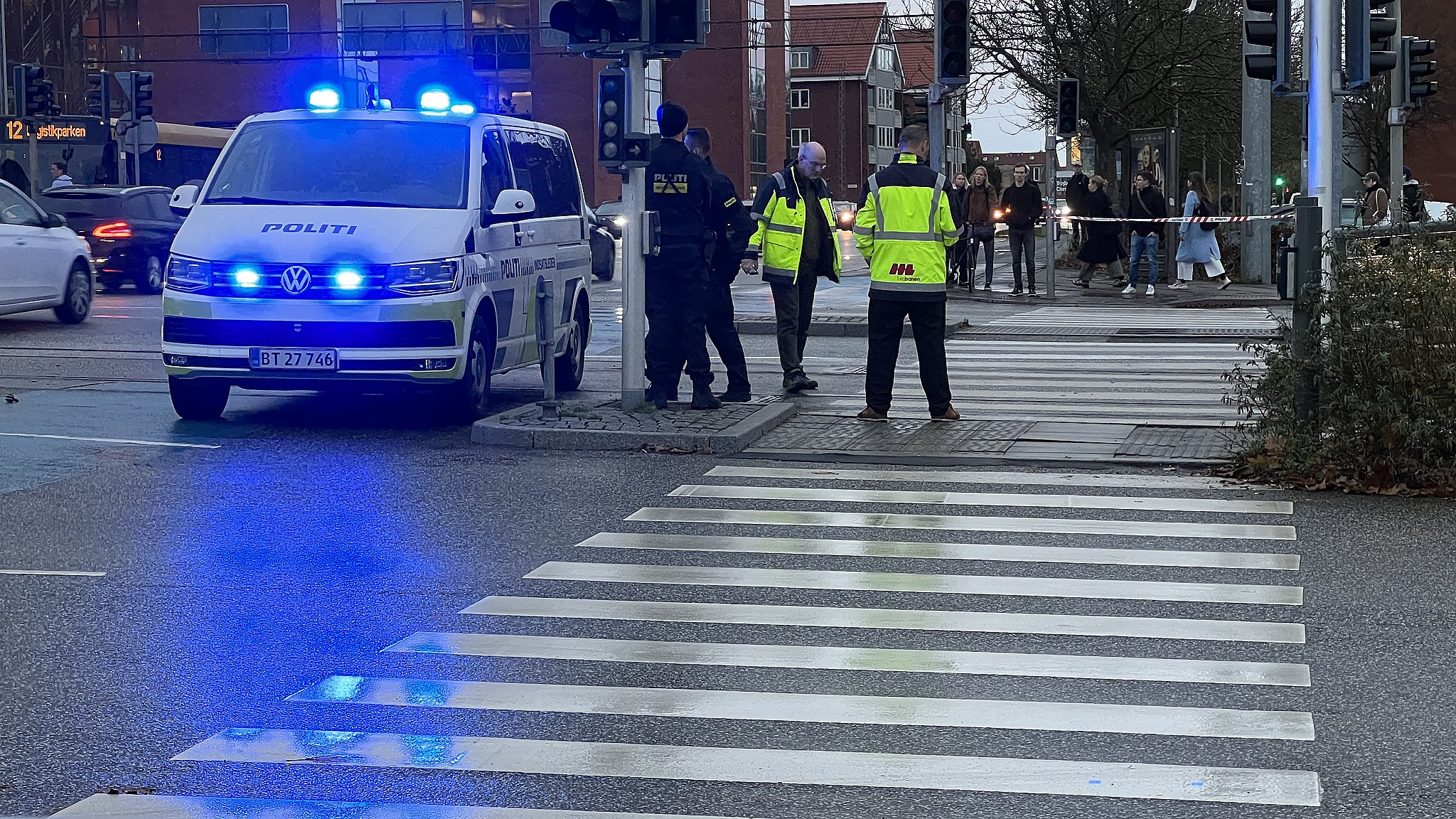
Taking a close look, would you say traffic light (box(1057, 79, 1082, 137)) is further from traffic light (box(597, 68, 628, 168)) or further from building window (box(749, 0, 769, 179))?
building window (box(749, 0, 769, 179))

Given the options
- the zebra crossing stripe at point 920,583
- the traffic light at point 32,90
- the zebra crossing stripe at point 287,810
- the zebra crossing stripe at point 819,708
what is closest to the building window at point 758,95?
the traffic light at point 32,90

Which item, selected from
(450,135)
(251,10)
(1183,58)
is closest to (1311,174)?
(450,135)

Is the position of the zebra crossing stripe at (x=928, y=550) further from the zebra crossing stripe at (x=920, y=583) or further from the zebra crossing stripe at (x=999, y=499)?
the zebra crossing stripe at (x=999, y=499)

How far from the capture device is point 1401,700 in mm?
6074

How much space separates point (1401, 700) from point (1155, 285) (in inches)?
997

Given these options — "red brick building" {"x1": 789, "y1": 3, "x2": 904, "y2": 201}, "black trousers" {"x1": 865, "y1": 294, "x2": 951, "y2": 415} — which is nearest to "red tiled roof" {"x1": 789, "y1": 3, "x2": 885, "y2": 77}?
"red brick building" {"x1": 789, "y1": 3, "x2": 904, "y2": 201}

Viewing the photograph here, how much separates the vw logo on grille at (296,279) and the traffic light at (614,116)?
2034 millimetres

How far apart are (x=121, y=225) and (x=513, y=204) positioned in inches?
692

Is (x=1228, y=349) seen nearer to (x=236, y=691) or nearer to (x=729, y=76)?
(x=236, y=691)

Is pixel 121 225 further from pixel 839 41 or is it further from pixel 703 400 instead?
pixel 839 41

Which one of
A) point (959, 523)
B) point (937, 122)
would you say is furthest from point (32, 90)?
point (959, 523)

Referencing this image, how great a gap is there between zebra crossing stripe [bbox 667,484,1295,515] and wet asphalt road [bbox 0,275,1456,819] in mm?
135

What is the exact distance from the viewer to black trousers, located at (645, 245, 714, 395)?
13.5m

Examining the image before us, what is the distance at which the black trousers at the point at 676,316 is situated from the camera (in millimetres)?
13469
